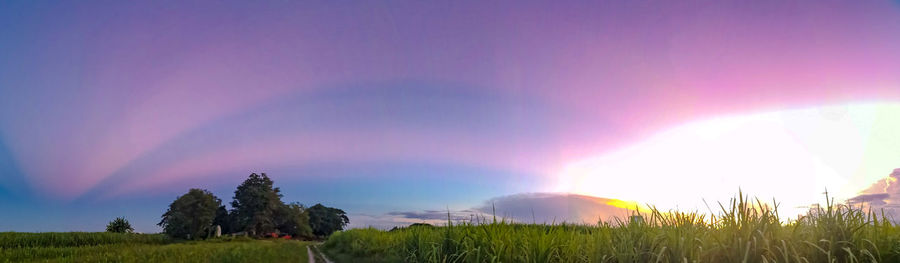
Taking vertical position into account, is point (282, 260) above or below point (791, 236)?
below

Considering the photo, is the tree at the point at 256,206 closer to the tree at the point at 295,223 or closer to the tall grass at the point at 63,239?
the tree at the point at 295,223

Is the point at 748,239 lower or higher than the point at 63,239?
higher

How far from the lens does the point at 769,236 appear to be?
596cm

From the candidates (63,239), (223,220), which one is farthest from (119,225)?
(63,239)

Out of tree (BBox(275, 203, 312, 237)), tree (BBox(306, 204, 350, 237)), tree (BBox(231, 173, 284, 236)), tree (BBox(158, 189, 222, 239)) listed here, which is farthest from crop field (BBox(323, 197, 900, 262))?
tree (BBox(306, 204, 350, 237))

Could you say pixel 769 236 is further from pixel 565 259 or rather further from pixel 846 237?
pixel 565 259

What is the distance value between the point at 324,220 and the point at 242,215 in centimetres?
3316

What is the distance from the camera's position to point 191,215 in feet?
160

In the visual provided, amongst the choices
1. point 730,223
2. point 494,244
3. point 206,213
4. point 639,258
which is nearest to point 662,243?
point 639,258

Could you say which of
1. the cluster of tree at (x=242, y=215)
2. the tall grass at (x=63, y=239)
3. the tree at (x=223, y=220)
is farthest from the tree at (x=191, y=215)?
the tree at (x=223, y=220)

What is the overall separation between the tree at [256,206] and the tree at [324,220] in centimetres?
2446

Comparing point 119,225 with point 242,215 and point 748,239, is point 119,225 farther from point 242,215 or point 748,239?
point 748,239

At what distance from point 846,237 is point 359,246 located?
832 inches

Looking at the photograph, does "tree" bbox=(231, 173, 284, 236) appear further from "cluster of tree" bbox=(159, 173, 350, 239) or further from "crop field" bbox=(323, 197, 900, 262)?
"crop field" bbox=(323, 197, 900, 262)
